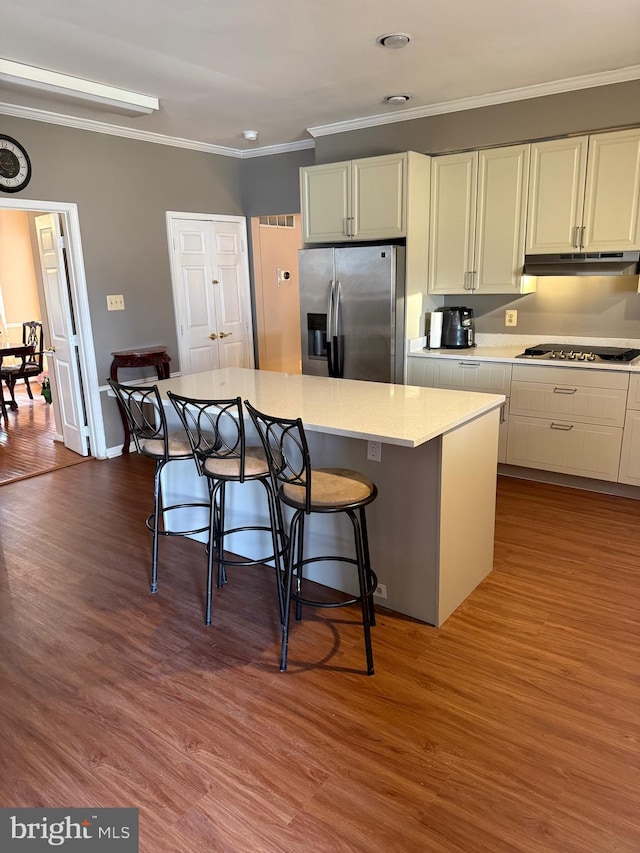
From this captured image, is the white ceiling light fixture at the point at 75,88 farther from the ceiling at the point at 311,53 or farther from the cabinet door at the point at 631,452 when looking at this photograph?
the cabinet door at the point at 631,452

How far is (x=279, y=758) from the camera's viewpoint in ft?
6.22

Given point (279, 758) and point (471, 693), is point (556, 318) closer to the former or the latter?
point (471, 693)

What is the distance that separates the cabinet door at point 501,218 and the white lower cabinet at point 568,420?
0.73 m

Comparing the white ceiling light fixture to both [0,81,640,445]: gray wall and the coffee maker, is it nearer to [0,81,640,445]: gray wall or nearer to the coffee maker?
[0,81,640,445]: gray wall

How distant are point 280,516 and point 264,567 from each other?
0.65m

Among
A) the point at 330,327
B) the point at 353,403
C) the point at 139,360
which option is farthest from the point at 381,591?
the point at 139,360

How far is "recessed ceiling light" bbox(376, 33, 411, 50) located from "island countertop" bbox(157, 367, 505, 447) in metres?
1.81

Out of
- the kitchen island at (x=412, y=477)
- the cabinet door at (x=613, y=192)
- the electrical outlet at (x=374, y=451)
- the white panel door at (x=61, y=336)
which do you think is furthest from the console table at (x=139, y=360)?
the cabinet door at (x=613, y=192)

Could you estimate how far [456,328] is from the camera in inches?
183

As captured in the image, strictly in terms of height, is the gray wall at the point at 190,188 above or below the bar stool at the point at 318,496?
above

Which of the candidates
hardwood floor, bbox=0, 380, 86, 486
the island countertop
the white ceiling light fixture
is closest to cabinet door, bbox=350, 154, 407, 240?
the white ceiling light fixture

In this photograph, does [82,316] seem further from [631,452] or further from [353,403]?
[631,452]

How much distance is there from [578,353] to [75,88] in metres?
3.70

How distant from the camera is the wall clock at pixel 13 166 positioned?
411cm
